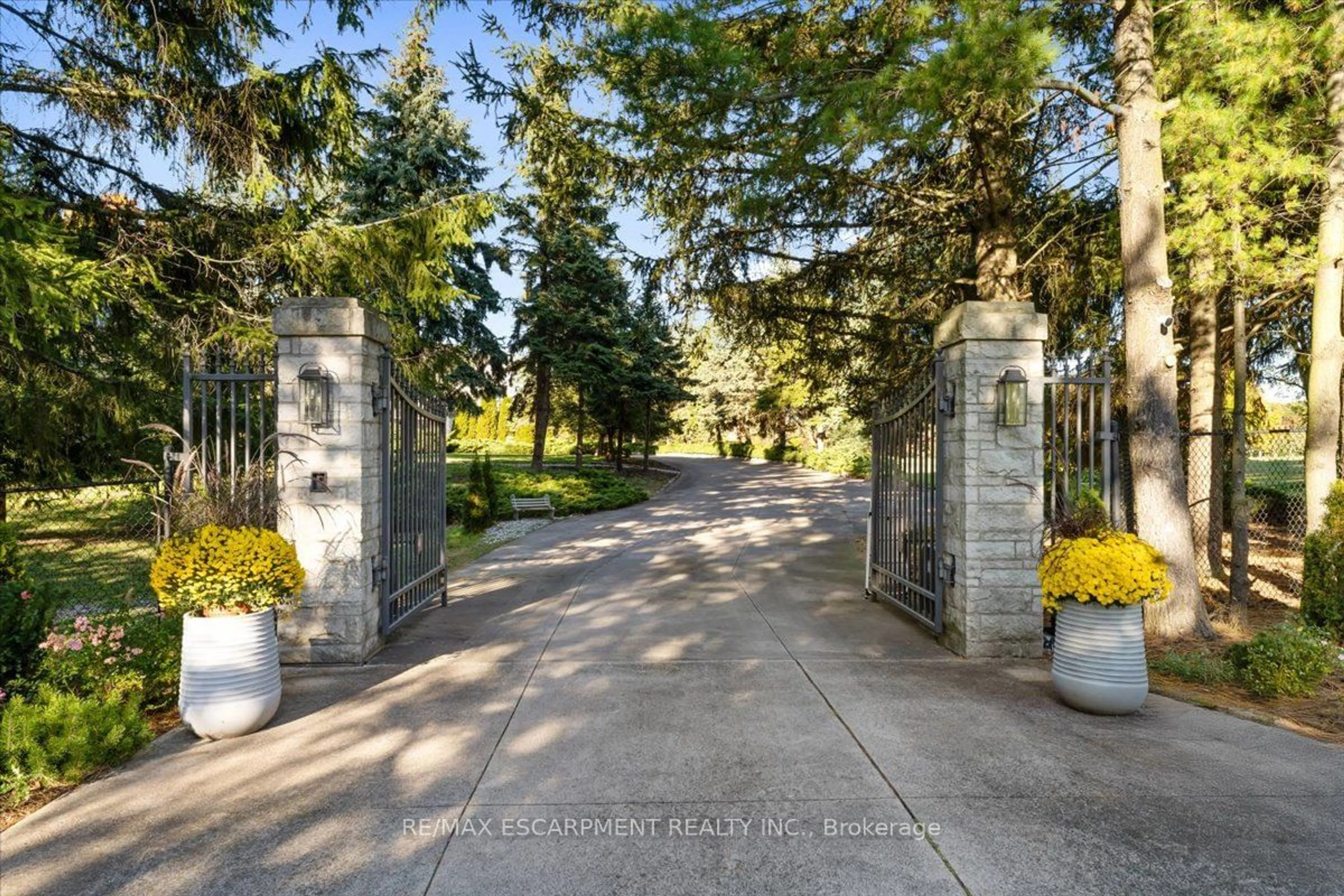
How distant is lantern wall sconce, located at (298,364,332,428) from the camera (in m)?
4.99

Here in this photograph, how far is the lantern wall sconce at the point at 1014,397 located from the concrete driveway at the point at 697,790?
6.33ft

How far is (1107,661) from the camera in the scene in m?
4.04

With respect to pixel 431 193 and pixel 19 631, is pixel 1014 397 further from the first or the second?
pixel 431 193

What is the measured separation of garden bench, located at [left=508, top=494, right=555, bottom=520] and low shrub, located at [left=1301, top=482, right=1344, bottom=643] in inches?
527

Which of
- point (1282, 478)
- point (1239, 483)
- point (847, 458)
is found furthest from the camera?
point (847, 458)

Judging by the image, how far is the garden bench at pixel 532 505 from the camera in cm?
1591

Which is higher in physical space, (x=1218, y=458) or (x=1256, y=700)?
(x=1218, y=458)

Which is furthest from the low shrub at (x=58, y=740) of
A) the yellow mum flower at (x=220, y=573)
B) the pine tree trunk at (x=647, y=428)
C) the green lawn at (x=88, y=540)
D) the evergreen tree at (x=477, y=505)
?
the pine tree trunk at (x=647, y=428)

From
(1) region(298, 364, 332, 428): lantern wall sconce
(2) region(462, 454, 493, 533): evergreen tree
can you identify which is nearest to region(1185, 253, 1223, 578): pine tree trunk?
(1) region(298, 364, 332, 428): lantern wall sconce

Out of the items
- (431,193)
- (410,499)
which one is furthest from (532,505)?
(410,499)

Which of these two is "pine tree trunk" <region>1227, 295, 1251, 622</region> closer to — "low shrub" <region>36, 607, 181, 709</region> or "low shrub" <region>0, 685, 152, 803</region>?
"low shrub" <region>0, 685, 152, 803</region>

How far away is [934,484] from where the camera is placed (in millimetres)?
5969

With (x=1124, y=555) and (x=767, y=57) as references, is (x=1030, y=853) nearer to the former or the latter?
(x=1124, y=555)

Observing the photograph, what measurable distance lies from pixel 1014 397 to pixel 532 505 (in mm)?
12564
